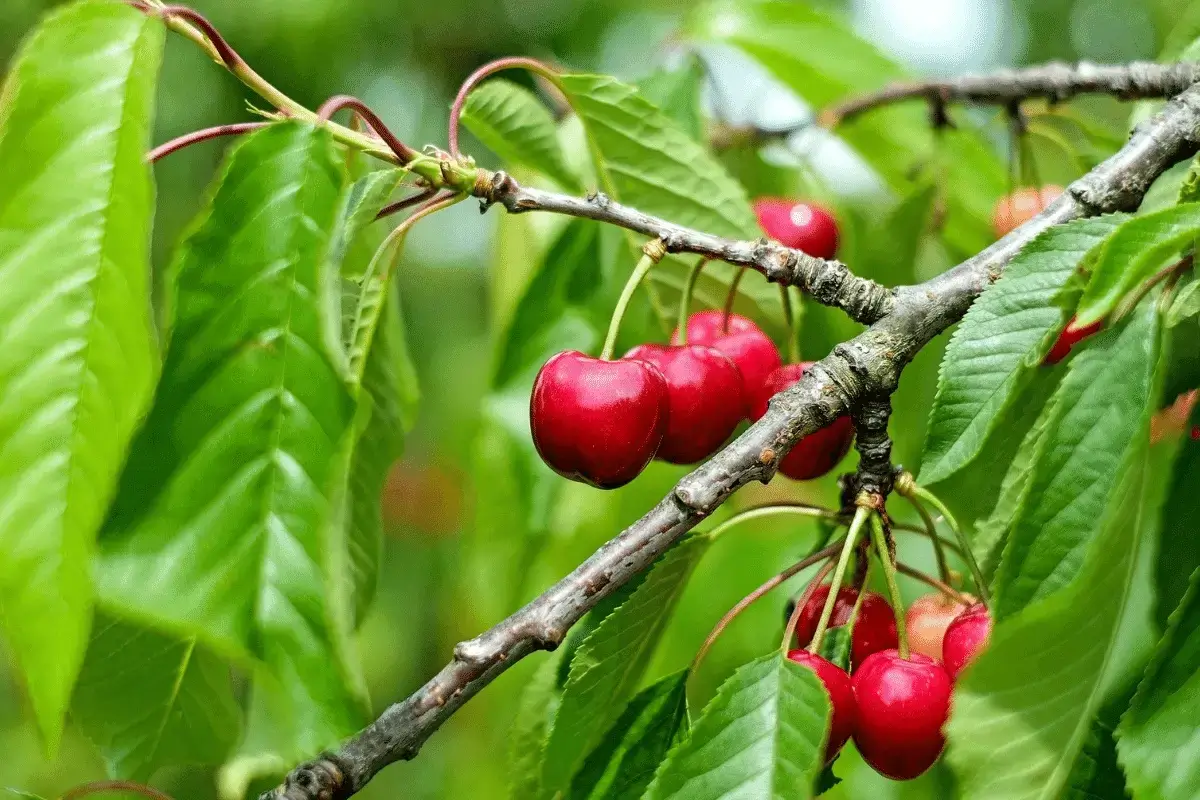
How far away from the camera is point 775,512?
2.98 feet

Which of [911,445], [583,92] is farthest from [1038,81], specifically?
[583,92]

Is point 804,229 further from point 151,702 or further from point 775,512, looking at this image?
point 151,702

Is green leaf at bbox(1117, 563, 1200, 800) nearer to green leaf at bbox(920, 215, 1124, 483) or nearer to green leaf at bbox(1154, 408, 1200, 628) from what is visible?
green leaf at bbox(1154, 408, 1200, 628)

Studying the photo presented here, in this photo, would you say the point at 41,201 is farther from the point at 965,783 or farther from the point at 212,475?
the point at 965,783

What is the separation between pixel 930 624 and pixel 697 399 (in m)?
0.31

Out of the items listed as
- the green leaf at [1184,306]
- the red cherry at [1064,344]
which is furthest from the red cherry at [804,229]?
the green leaf at [1184,306]

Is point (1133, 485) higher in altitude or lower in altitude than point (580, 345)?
lower

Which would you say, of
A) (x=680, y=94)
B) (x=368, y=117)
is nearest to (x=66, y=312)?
(x=368, y=117)

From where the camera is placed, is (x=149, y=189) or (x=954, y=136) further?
(x=954, y=136)

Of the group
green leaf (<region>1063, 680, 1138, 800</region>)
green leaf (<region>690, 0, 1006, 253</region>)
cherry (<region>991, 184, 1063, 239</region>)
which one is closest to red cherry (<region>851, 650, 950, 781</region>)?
green leaf (<region>1063, 680, 1138, 800</region>)

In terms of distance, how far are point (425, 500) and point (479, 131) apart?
3.48 m

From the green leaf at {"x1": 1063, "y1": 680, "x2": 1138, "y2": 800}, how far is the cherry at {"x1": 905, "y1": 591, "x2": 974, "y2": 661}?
31 centimetres

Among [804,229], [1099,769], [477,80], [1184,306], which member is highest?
[477,80]

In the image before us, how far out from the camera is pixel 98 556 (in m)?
0.61
